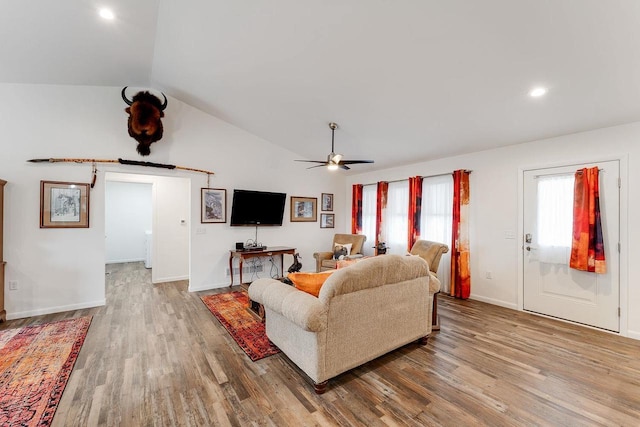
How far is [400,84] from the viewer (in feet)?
10.0

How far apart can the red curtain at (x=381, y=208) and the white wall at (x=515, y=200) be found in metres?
0.95

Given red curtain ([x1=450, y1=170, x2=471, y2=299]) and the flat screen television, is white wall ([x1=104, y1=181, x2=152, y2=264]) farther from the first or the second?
red curtain ([x1=450, y1=170, x2=471, y2=299])

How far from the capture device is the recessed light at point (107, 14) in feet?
8.28

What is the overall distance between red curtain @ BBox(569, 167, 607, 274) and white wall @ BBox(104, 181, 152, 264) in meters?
9.20

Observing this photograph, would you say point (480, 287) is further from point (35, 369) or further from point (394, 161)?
point (35, 369)

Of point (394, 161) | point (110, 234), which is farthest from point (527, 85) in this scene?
point (110, 234)

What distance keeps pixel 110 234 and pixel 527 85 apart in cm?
932

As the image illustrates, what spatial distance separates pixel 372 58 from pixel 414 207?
10.4 ft

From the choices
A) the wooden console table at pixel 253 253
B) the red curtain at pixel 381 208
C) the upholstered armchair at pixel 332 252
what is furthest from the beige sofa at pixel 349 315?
the red curtain at pixel 381 208

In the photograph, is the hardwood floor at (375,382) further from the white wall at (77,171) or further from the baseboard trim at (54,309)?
the white wall at (77,171)

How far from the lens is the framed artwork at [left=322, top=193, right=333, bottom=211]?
6.54 metres

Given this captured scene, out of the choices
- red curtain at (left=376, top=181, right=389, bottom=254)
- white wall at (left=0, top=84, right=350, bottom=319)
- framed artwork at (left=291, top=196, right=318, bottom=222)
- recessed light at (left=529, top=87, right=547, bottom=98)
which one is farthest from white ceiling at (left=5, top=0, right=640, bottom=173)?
framed artwork at (left=291, top=196, right=318, bottom=222)

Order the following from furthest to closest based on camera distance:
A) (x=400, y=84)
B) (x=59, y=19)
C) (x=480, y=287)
→ 1. (x=480, y=287)
2. (x=400, y=84)
3. (x=59, y=19)

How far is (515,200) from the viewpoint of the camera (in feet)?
13.1
